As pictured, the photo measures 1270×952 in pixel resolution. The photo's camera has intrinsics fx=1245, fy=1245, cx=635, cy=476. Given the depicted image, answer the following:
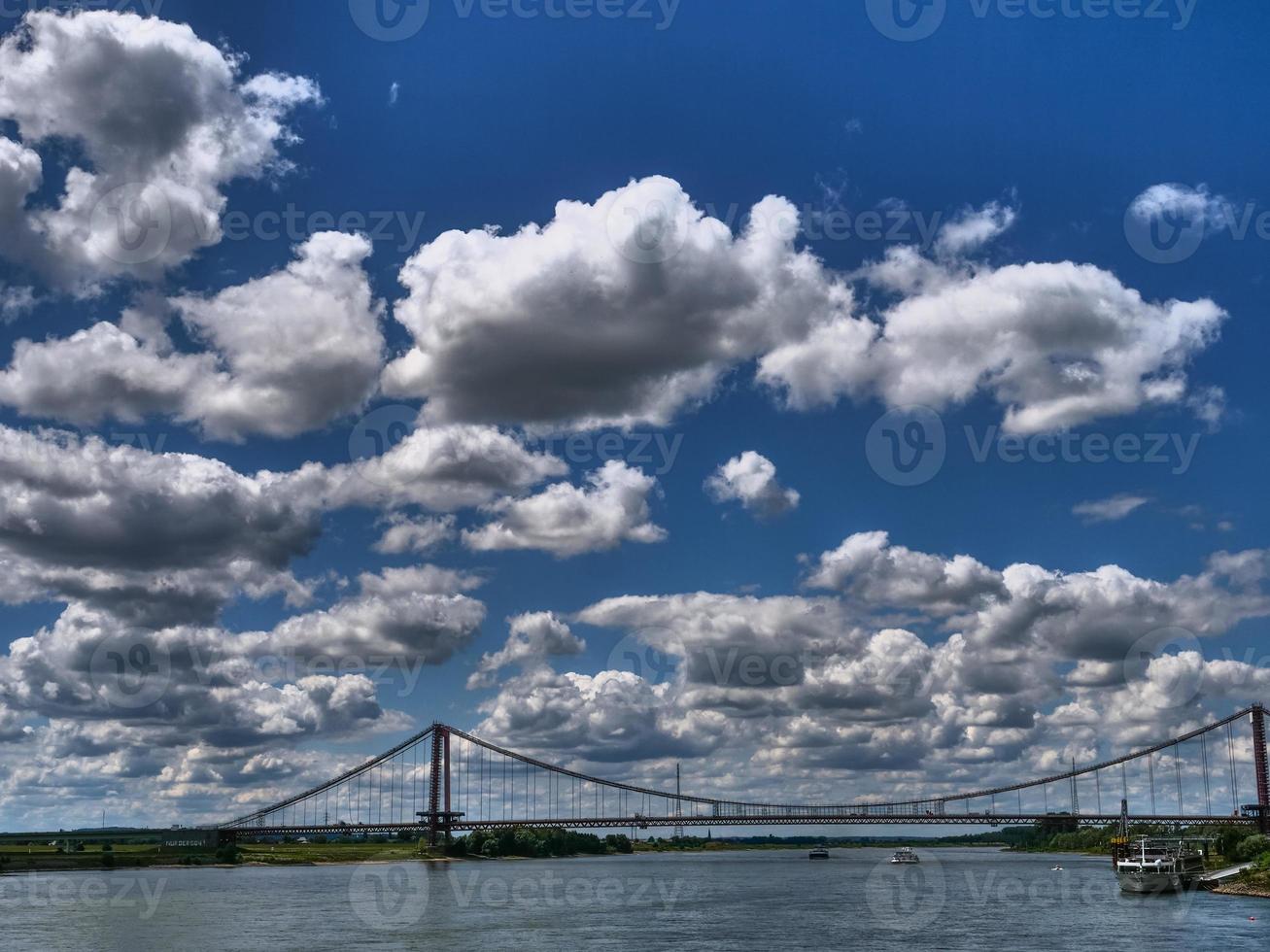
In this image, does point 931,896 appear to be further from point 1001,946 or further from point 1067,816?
point 1067,816

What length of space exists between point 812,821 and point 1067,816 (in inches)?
1424

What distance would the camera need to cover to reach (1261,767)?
17788cm

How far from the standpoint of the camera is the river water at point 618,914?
2645 inches

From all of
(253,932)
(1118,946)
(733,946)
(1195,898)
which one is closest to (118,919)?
(253,932)

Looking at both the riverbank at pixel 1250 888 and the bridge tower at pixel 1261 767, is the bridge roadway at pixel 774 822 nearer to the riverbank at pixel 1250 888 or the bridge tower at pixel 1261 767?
the bridge tower at pixel 1261 767

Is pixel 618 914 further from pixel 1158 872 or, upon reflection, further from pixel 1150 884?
pixel 1158 872

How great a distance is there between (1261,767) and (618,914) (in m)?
130

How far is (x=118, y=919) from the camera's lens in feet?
275

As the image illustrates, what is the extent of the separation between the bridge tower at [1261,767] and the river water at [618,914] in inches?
1766

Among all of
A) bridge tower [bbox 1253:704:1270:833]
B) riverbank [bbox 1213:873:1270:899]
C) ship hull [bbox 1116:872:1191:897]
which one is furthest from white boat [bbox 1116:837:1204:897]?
bridge tower [bbox 1253:704:1270:833]

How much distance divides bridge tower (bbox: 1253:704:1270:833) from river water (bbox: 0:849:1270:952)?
44.9 metres

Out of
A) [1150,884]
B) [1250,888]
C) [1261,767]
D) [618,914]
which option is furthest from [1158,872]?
[1261,767]

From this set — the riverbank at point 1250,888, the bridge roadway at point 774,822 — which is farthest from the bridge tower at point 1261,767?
the riverbank at point 1250,888

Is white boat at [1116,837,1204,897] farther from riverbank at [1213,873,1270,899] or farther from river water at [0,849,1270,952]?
riverbank at [1213,873,1270,899]
